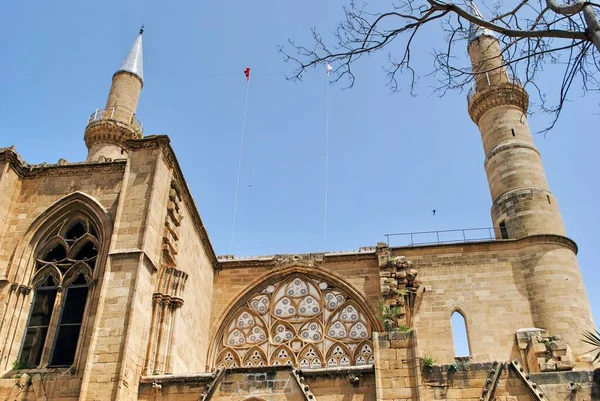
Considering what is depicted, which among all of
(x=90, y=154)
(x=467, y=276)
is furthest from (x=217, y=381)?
(x=90, y=154)

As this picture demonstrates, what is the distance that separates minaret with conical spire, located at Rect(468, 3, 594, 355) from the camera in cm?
1317

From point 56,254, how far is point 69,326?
1603 millimetres

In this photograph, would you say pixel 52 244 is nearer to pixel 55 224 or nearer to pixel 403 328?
pixel 55 224

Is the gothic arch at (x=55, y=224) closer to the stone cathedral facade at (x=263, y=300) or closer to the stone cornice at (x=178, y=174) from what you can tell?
the stone cathedral facade at (x=263, y=300)

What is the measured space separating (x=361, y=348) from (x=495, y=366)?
5075mm

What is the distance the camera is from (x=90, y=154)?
19.4 m

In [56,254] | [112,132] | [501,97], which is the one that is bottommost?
[56,254]

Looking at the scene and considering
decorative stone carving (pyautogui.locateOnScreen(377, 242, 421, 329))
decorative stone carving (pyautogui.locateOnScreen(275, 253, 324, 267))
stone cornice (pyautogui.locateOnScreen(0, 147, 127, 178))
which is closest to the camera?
decorative stone carving (pyautogui.locateOnScreen(377, 242, 421, 329))

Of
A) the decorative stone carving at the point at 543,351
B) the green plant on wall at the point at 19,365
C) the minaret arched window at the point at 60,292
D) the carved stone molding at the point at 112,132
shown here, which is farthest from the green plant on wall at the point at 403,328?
the carved stone molding at the point at 112,132

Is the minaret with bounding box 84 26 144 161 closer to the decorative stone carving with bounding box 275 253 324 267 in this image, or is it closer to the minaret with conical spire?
the decorative stone carving with bounding box 275 253 324 267

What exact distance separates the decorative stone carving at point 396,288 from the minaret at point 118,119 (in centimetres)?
918

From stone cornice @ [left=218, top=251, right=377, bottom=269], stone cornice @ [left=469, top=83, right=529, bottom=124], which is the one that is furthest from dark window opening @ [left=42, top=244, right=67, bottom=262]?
stone cornice @ [left=469, top=83, right=529, bottom=124]

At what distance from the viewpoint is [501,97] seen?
1755cm

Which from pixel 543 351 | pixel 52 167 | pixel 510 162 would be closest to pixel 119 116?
pixel 52 167
